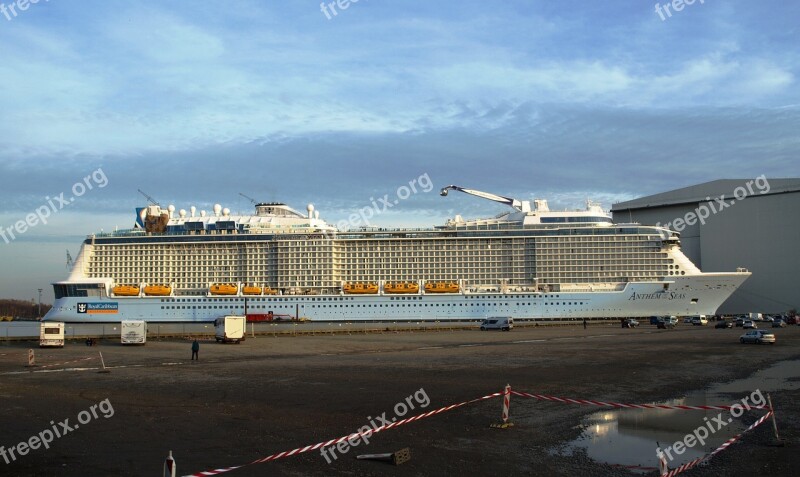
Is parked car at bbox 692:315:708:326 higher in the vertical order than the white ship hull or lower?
lower

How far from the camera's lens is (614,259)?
61531mm

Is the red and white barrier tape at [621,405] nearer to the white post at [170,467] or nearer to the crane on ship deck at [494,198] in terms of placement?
the white post at [170,467]

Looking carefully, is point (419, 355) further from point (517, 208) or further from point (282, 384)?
point (517, 208)

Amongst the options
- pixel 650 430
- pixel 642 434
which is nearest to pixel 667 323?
pixel 650 430

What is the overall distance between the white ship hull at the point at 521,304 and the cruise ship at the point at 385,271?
92mm

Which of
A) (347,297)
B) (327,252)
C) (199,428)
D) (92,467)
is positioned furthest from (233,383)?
(327,252)

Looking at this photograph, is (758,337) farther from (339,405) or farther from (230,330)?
(230,330)

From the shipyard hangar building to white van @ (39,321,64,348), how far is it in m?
71.3

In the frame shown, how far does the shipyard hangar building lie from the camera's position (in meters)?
74.8

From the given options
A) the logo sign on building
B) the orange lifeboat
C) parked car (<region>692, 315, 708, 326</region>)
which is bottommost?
parked car (<region>692, 315, 708, 326</region>)

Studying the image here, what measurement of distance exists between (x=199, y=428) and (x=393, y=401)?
4.93 meters

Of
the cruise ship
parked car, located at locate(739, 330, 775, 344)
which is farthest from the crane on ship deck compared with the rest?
parked car, located at locate(739, 330, 775, 344)

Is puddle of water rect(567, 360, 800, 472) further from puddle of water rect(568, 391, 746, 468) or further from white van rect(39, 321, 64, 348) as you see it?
white van rect(39, 321, 64, 348)

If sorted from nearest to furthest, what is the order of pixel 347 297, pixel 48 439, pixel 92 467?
pixel 92 467, pixel 48 439, pixel 347 297
